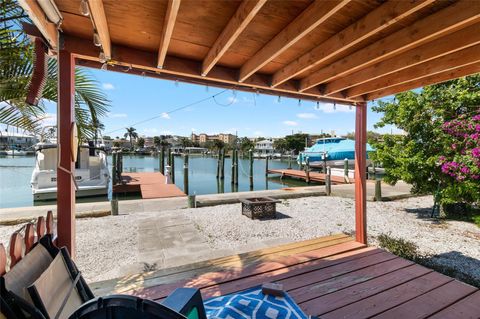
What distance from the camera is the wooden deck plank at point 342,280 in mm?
2033

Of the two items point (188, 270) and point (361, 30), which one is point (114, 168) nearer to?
point (188, 270)

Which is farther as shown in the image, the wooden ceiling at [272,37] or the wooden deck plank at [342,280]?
the wooden deck plank at [342,280]

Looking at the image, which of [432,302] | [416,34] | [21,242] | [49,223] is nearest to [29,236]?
[21,242]

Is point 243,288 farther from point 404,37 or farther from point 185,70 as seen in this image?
point 404,37

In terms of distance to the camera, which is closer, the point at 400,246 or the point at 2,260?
the point at 2,260

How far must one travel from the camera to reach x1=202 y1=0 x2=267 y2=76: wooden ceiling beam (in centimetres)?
141

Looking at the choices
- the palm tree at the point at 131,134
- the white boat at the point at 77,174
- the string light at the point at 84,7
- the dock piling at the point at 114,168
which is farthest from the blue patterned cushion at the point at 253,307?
the palm tree at the point at 131,134

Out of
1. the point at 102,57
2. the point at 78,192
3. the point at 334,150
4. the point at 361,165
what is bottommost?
the point at 78,192

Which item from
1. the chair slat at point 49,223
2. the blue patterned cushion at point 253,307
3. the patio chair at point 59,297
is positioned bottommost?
the blue patterned cushion at point 253,307

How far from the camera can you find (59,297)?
1258 mm

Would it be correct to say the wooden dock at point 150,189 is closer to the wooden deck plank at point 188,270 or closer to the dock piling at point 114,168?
the dock piling at point 114,168

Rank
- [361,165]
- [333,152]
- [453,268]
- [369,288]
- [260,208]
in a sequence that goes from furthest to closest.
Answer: [333,152] → [260,208] → [361,165] → [453,268] → [369,288]

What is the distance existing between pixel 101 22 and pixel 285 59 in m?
1.54

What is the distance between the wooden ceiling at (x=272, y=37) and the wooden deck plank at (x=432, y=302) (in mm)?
1925
